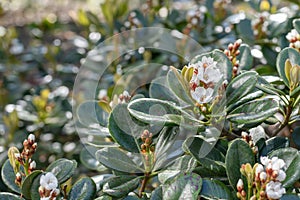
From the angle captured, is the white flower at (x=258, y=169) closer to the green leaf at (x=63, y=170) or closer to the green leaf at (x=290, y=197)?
the green leaf at (x=290, y=197)

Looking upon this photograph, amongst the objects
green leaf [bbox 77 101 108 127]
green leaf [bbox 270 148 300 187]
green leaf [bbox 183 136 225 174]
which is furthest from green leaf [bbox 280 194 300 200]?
green leaf [bbox 77 101 108 127]

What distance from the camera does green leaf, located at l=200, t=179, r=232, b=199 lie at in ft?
2.82

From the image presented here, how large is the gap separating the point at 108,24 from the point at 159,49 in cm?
31

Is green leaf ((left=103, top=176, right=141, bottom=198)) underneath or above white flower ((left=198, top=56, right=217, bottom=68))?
underneath

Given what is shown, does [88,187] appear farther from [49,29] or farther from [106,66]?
[49,29]

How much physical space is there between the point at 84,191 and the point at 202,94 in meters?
0.29

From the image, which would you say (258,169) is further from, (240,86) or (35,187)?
(35,187)

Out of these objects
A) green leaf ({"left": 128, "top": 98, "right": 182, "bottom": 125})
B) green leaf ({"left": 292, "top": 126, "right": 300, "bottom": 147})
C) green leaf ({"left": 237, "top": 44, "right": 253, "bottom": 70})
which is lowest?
green leaf ({"left": 292, "top": 126, "right": 300, "bottom": 147})

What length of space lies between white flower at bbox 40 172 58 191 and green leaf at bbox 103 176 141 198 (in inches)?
4.1

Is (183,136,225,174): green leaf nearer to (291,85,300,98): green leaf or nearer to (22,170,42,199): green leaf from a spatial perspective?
(291,85,300,98): green leaf

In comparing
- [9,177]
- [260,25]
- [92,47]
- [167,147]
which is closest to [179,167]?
[167,147]

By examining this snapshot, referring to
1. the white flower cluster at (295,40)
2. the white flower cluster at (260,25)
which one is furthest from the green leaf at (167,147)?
the white flower cluster at (260,25)

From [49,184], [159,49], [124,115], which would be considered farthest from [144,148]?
[159,49]

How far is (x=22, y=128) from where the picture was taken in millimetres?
1977
